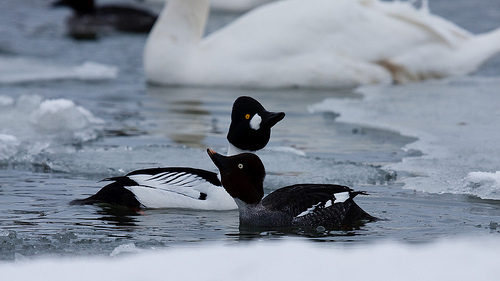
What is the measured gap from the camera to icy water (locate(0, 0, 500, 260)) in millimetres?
5863

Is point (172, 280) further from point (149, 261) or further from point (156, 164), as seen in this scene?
point (156, 164)

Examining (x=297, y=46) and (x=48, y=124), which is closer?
(x=48, y=124)

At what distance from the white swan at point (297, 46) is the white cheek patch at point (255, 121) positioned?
17.1 feet

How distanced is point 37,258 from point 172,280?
81cm

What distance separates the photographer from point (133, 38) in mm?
16734

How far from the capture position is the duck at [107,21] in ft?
56.1

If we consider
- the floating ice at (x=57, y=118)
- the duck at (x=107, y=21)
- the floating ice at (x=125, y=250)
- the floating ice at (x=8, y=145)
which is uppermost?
the duck at (x=107, y=21)

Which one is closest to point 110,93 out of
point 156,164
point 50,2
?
point 156,164

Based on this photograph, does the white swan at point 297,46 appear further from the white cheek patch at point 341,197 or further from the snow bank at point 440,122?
the white cheek patch at point 341,197

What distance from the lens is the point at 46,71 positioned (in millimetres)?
13211

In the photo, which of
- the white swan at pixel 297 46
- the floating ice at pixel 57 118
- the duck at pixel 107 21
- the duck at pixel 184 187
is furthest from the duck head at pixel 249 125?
the duck at pixel 107 21

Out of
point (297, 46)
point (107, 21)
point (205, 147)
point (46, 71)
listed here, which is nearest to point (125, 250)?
point (205, 147)

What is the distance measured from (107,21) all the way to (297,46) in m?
6.68

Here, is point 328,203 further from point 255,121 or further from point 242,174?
point 255,121
